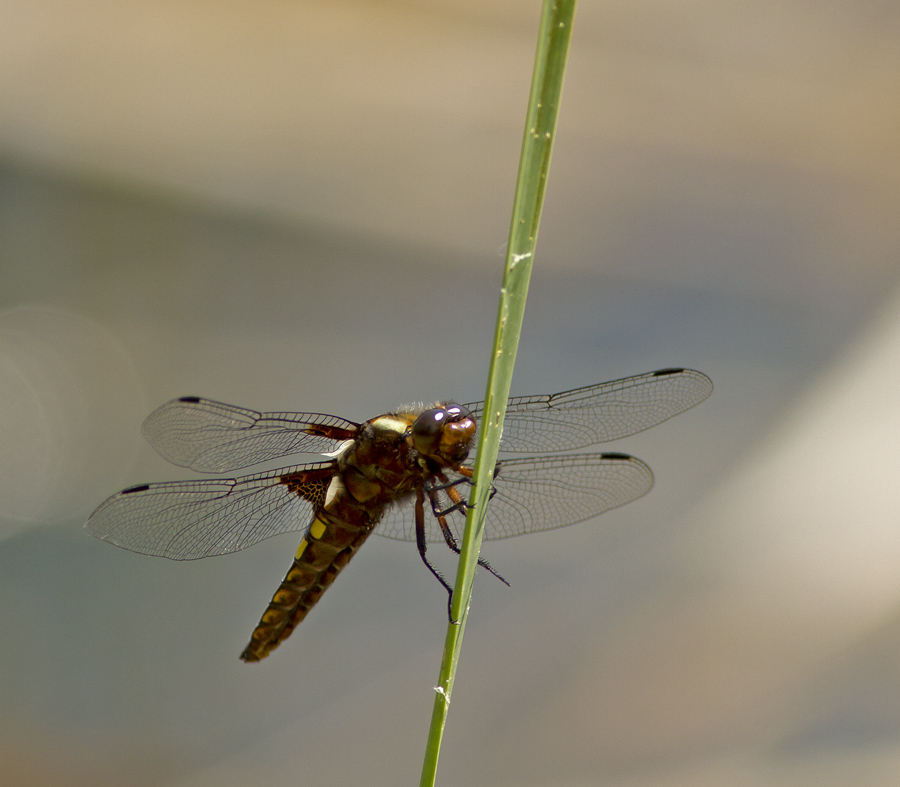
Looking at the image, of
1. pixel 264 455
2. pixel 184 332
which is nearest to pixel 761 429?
pixel 264 455

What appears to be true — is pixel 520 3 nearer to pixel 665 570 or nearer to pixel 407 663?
pixel 665 570

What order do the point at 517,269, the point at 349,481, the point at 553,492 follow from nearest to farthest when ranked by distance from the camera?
the point at 517,269 < the point at 349,481 < the point at 553,492

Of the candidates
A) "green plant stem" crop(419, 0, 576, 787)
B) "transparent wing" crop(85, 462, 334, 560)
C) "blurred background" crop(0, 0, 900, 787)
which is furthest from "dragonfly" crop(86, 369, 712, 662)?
"blurred background" crop(0, 0, 900, 787)

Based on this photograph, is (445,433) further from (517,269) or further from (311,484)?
(517,269)

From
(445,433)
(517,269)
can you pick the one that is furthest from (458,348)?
(517,269)

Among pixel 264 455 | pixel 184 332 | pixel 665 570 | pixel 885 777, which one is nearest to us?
pixel 264 455
